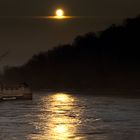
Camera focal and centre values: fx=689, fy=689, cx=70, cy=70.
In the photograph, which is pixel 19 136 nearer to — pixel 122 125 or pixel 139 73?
pixel 122 125

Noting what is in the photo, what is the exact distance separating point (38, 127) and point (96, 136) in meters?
9.24

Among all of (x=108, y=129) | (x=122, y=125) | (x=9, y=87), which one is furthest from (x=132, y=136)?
(x=9, y=87)

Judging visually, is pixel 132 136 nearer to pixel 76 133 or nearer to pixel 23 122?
pixel 76 133

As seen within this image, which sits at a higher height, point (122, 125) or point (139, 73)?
point (139, 73)

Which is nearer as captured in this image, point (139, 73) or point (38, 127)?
point (38, 127)

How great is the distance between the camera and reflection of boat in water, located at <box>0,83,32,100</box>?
124625 mm

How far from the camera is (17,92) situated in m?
126

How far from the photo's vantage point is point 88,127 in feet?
168

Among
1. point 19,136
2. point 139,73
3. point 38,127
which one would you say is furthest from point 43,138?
point 139,73

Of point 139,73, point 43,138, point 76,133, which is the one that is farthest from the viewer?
point 139,73

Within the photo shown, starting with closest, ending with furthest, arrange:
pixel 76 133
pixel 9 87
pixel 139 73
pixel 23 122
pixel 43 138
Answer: pixel 43 138 < pixel 76 133 < pixel 23 122 < pixel 9 87 < pixel 139 73

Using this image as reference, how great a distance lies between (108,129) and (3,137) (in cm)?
909

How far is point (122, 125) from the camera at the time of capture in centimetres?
5303

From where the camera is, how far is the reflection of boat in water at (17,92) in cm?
12462
